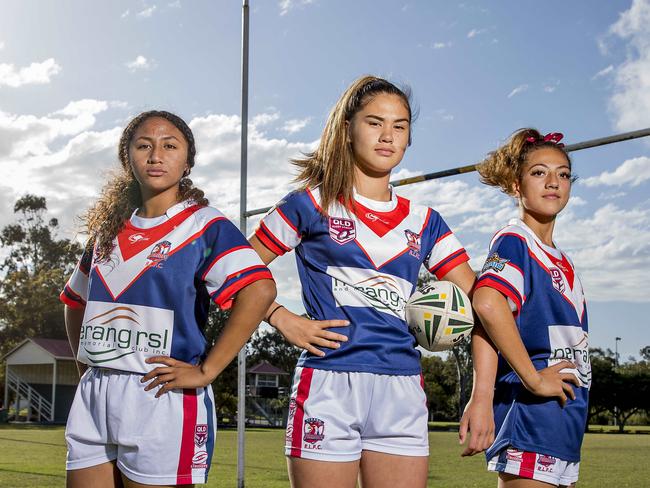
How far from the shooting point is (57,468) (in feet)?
33.5

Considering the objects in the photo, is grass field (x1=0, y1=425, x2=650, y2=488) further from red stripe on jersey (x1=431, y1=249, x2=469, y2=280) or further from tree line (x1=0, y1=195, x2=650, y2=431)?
tree line (x1=0, y1=195, x2=650, y2=431)

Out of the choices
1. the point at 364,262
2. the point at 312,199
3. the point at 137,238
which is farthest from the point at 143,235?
the point at 364,262

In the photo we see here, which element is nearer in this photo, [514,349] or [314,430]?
[314,430]

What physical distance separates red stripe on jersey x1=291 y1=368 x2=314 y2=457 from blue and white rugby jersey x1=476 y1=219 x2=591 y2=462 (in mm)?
→ 709

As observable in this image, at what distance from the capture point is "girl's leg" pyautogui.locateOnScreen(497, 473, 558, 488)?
263 centimetres

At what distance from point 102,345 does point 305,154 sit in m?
1.09

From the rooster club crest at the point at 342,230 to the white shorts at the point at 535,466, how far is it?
92 centimetres

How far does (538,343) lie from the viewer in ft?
9.07

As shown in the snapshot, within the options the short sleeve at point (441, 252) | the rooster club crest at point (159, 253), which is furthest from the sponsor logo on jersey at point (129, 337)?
the short sleeve at point (441, 252)

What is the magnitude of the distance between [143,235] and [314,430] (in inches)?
33.6

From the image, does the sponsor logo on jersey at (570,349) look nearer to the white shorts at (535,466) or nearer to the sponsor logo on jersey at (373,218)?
the white shorts at (535,466)

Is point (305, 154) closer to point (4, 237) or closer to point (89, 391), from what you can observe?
point (89, 391)

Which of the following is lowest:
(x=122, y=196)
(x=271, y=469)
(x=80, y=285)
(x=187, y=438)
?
(x=271, y=469)

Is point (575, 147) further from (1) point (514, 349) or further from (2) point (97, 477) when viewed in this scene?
(2) point (97, 477)
